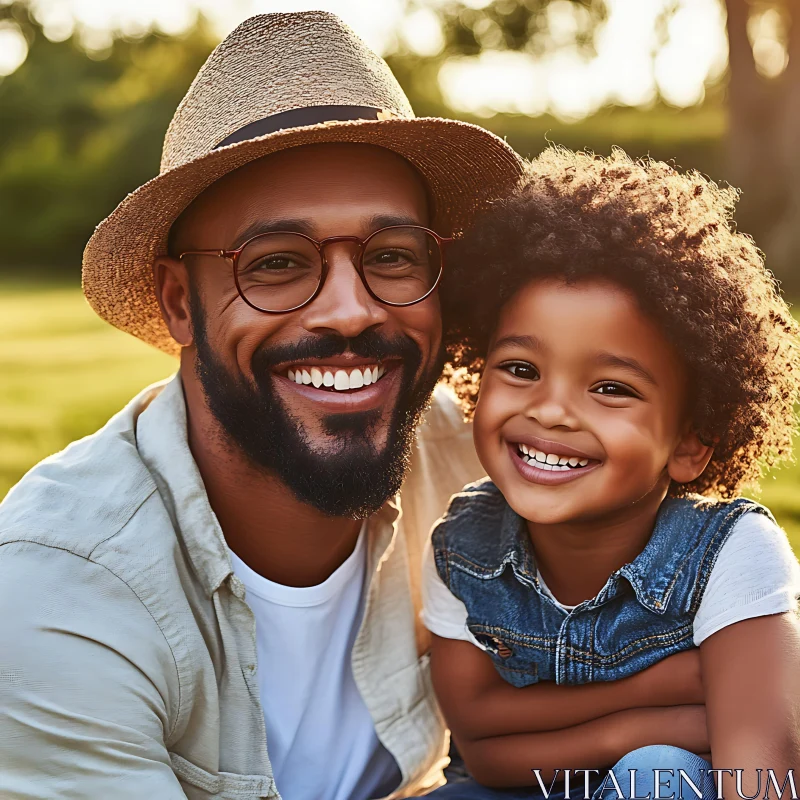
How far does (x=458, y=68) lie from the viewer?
22.8 meters

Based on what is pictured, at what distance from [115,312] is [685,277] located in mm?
1788

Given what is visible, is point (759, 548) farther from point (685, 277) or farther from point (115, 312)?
point (115, 312)

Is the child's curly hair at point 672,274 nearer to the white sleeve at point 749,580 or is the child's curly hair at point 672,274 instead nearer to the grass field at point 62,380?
the white sleeve at point 749,580

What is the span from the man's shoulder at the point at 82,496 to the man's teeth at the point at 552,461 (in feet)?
3.21

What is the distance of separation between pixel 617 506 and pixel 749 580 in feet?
1.21

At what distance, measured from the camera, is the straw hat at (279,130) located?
9.20ft

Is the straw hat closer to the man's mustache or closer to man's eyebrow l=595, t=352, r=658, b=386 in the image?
the man's mustache

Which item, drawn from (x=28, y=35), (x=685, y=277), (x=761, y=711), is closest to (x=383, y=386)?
(x=685, y=277)

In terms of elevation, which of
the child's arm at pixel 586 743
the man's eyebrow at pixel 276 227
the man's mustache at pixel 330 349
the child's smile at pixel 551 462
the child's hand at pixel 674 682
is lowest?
the child's arm at pixel 586 743

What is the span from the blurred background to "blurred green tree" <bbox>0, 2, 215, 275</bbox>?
0.05 meters

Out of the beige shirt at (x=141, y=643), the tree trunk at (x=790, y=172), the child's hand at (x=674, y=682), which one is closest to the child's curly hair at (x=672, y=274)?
the child's hand at (x=674, y=682)

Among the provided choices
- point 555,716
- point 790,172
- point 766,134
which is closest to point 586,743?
point 555,716

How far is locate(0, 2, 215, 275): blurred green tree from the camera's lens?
26.9 m

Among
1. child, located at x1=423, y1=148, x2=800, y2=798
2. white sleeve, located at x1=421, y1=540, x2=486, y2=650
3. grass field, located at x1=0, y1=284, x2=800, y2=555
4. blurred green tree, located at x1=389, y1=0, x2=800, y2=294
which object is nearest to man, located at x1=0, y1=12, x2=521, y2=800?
white sleeve, located at x1=421, y1=540, x2=486, y2=650
